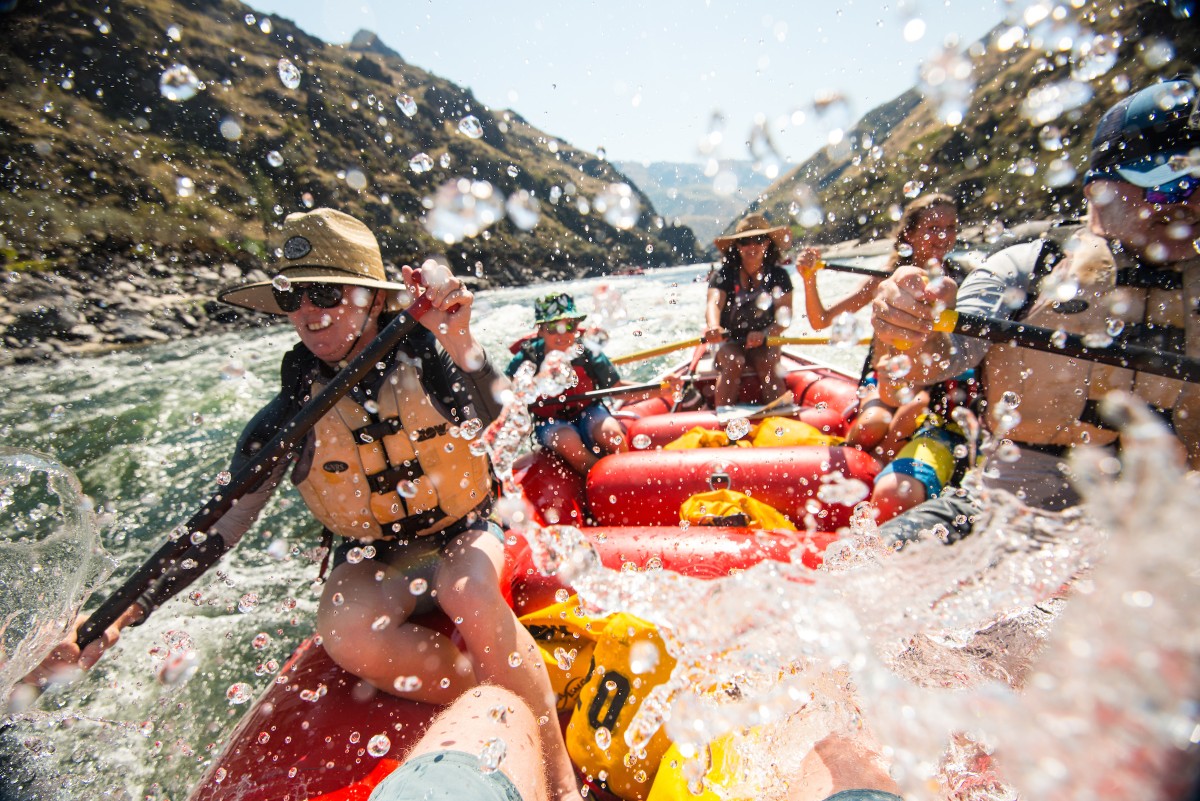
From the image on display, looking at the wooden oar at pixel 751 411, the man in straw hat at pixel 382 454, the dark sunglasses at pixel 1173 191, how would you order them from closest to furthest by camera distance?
the dark sunglasses at pixel 1173 191 < the man in straw hat at pixel 382 454 < the wooden oar at pixel 751 411

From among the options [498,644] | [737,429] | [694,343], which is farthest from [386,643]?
[694,343]

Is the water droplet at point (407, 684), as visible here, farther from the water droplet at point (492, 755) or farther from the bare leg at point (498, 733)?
the water droplet at point (492, 755)

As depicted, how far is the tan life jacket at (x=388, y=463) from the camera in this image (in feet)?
7.59

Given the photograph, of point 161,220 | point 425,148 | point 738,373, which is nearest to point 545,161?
point 425,148

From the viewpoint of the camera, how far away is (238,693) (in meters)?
3.38

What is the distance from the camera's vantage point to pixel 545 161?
294ft

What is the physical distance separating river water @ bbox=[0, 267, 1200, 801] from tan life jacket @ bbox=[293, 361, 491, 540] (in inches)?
31.5

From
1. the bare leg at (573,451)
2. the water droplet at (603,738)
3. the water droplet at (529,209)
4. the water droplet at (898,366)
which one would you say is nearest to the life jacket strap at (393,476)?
the water droplet at (603,738)

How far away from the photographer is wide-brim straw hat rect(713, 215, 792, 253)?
5.54 metres

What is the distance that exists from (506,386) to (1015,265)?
2.42 m

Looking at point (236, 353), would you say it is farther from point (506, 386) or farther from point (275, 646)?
point (506, 386)

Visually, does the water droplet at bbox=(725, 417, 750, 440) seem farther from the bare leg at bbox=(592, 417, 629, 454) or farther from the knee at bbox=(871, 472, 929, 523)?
the knee at bbox=(871, 472, 929, 523)

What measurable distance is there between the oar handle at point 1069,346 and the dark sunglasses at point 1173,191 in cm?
56

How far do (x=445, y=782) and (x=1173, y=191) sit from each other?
3114 mm
